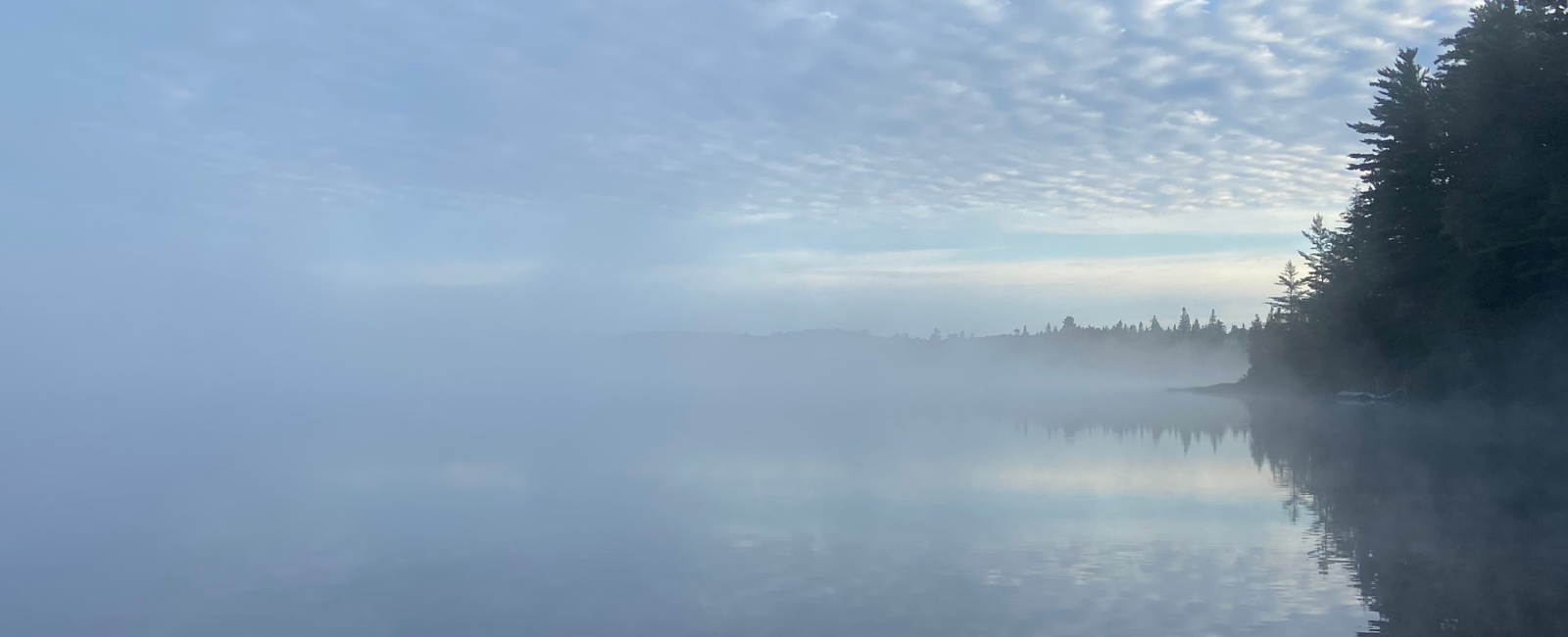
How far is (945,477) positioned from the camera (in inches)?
870

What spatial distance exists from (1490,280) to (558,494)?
99.7 ft

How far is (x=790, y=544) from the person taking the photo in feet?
47.2

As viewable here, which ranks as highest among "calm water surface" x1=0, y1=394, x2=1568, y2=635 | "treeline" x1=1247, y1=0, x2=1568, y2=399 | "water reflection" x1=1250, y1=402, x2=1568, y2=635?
"treeline" x1=1247, y1=0, x2=1568, y2=399

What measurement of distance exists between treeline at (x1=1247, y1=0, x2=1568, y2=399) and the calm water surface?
8269mm

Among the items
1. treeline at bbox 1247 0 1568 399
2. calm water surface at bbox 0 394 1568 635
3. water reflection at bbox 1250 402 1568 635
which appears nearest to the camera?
water reflection at bbox 1250 402 1568 635

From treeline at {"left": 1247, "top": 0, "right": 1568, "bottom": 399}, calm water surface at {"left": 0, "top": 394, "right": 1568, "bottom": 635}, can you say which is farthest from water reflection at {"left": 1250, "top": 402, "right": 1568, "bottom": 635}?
treeline at {"left": 1247, "top": 0, "right": 1568, "bottom": 399}

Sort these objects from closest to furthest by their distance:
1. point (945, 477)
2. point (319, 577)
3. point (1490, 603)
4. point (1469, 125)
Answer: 1. point (1490, 603)
2. point (319, 577)
3. point (945, 477)
4. point (1469, 125)

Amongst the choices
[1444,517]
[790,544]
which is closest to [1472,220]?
[1444,517]

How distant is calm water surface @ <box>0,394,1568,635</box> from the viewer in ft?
34.6

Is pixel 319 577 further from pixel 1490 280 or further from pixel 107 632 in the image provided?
pixel 1490 280

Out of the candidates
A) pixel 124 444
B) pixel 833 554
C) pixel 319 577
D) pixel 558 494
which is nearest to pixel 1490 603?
pixel 833 554

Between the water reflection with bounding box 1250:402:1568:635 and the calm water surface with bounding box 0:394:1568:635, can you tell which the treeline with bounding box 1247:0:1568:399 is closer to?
the water reflection with bounding box 1250:402:1568:635

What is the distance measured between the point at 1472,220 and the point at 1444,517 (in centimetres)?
2363

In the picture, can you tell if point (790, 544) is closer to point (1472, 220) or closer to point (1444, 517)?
point (1444, 517)
